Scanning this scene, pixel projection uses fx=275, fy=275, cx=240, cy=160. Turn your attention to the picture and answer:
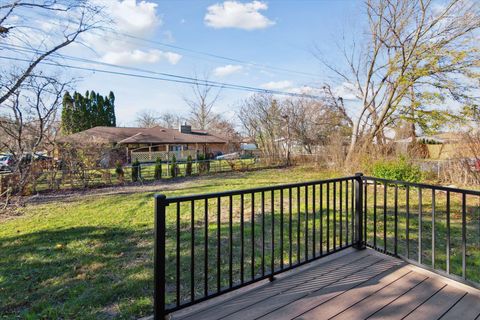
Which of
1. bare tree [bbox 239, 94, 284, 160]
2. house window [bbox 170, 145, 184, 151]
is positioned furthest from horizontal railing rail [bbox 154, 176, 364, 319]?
house window [bbox 170, 145, 184, 151]

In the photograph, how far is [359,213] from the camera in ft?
8.70

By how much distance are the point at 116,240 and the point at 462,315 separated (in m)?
3.50

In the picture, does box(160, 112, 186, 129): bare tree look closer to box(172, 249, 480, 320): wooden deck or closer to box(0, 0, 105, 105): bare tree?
box(0, 0, 105, 105): bare tree

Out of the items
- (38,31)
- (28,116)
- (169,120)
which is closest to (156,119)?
(169,120)

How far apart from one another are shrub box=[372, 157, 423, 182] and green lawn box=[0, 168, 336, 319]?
5827 millimetres

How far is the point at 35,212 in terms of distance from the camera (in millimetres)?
5445

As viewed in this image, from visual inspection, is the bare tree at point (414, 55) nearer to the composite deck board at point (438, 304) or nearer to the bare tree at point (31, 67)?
the composite deck board at point (438, 304)

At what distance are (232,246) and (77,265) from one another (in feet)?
5.30

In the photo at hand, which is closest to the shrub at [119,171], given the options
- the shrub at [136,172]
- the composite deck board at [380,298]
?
the shrub at [136,172]

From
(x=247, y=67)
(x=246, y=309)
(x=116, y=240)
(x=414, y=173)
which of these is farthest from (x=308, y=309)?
(x=247, y=67)

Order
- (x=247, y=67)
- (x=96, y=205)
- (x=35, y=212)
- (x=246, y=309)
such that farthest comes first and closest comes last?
(x=247, y=67), (x=96, y=205), (x=35, y=212), (x=246, y=309)

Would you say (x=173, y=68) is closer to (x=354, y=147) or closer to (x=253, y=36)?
(x=253, y=36)

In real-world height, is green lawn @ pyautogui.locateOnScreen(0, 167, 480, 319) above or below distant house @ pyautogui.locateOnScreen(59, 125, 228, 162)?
below

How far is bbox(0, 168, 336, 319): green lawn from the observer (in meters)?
1.99
